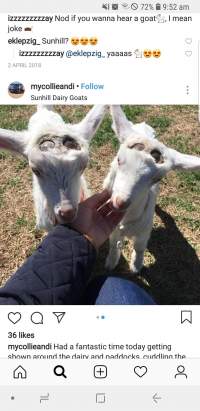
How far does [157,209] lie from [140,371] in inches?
126

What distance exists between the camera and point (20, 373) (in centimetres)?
315

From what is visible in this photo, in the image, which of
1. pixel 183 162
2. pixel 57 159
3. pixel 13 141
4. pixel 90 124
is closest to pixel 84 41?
pixel 90 124

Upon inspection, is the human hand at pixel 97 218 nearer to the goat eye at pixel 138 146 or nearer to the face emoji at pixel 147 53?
the goat eye at pixel 138 146

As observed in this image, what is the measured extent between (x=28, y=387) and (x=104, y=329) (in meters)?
0.62

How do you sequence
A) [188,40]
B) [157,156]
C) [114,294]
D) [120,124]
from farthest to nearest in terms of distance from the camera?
[188,40], [120,124], [157,156], [114,294]

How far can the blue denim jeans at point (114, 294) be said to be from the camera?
3.43m

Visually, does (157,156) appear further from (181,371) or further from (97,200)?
(181,371)

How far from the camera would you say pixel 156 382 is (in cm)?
314

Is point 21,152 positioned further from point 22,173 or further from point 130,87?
point 22,173

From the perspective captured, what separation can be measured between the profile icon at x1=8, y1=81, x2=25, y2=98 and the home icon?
98.8 inches

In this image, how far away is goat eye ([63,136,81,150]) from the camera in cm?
371

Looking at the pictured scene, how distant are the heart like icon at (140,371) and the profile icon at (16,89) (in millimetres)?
2677

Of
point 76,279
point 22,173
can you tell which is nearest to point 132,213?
point 76,279

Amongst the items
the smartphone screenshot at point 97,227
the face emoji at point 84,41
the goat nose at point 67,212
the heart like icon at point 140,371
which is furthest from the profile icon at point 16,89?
the heart like icon at point 140,371
